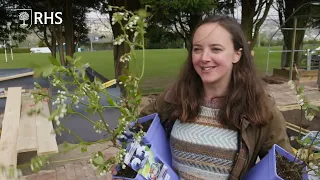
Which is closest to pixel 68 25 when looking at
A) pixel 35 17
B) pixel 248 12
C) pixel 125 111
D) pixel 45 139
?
pixel 35 17

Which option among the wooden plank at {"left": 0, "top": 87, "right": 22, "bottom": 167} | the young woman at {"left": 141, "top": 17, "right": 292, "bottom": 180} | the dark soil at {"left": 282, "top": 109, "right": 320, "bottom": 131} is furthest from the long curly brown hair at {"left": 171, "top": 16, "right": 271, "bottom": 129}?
the dark soil at {"left": 282, "top": 109, "right": 320, "bottom": 131}

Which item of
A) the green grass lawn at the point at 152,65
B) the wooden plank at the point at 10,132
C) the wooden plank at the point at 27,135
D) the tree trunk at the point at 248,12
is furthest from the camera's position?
the green grass lawn at the point at 152,65

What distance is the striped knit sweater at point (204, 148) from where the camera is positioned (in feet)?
3.65

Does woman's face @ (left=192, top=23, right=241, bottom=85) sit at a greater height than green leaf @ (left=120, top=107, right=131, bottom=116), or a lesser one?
greater

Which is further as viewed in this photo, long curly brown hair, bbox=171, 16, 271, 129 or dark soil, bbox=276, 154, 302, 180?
long curly brown hair, bbox=171, 16, 271, 129

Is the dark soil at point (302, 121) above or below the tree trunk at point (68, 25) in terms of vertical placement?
below

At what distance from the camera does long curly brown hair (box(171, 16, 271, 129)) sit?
111cm

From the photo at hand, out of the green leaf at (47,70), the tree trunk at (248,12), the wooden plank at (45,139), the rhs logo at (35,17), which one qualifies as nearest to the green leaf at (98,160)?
the green leaf at (47,70)

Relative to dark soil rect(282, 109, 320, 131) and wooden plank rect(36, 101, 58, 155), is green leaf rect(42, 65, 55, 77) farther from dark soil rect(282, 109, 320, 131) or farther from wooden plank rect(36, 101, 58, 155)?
dark soil rect(282, 109, 320, 131)

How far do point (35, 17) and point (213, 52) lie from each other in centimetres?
817

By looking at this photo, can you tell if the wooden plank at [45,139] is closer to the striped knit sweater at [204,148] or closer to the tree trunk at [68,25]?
the striped knit sweater at [204,148]

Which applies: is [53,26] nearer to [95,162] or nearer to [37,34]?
[37,34]

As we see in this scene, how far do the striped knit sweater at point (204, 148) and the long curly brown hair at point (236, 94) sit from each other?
36 millimetres

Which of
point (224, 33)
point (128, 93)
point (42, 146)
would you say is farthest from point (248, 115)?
point (42, 146)
